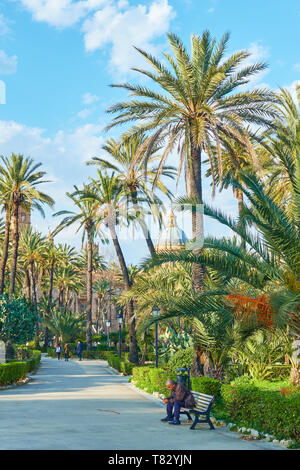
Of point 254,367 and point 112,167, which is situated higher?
point 112,167

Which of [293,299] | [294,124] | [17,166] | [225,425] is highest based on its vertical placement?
[17,166]

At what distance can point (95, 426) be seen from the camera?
11.0m

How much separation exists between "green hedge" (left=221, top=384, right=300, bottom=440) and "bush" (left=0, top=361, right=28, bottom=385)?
34.2 feet

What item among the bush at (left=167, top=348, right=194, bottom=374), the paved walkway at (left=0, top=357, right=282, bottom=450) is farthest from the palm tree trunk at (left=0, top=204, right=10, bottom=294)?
the paved walkway at (left=0, top=357, right=282, bottom=450)

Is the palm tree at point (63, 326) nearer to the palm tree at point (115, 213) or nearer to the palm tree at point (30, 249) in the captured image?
the palm tree at point (30, 249)

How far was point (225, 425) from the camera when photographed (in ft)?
38.2

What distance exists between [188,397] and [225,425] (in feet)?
3.13

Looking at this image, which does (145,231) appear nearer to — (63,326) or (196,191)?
(196,191)

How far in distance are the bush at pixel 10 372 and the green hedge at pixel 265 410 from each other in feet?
34.2

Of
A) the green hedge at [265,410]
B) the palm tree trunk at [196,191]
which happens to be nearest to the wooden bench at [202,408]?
the green hedge at [265,410]
